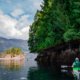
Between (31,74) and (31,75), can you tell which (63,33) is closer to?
(31,74)

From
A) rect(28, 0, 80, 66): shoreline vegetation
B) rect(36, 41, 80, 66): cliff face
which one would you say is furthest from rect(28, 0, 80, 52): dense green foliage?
rect(36, 41, 80, 66): cliff face

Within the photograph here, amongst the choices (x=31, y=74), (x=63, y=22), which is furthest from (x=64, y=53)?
(x=31, y=74)

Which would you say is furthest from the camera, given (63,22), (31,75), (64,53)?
(63,22)

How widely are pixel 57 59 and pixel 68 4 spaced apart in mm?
16853

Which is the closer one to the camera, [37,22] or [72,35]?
[72,35]

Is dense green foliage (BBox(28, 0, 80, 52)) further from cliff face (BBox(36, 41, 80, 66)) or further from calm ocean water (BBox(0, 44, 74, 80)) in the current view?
calm ocean water (BBox(0, 44, 74, 80))

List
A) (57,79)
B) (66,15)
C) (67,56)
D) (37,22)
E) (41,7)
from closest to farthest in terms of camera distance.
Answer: (57,79) → (67,56) → (66,15) → (41,7) → (37,22)

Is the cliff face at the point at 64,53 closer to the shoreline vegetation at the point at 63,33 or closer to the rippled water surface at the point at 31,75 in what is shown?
the shoreline vegetation at the point at 63,33

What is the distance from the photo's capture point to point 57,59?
10750cm

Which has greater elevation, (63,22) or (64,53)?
(63,22)

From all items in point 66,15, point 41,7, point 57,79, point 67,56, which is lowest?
point 57,79

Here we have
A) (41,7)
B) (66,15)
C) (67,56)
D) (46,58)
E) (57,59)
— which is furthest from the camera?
(41,7)

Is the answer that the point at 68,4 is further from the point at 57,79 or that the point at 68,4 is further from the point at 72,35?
the point at 57,79

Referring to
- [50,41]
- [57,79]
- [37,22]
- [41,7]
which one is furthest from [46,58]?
[57,79]
